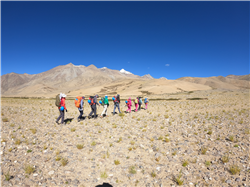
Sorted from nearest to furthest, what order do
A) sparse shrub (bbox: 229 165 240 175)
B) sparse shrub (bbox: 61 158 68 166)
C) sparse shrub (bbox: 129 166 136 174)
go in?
sparse shrub (bbox: 229 165 240 175), sparse shrub (bbox: 129 166 136 174), sparse shrub (bbox: 61 158 68 166)

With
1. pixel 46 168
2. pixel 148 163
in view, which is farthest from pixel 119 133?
pixel 46 168

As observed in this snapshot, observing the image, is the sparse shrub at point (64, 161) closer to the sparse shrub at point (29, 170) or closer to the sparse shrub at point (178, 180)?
the sparse shrub at point (29, 170)

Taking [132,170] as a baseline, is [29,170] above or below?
above

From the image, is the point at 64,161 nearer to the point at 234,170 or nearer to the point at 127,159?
the point at 127,159

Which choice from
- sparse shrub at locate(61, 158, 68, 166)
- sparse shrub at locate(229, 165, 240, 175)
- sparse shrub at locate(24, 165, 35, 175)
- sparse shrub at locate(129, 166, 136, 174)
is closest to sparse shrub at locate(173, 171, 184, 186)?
sparse shrub at locate(129, 166, 136, 174)

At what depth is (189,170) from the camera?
244 inches

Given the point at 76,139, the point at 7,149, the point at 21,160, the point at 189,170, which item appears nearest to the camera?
the point at 189,170

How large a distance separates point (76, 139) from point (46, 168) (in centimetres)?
366

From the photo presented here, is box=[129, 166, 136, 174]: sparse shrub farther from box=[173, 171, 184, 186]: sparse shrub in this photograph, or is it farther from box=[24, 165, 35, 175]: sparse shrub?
box=[24, 165, 35, 175]: sparse shrub

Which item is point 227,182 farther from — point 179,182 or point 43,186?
point 43,186

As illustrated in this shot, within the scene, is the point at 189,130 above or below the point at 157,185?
above

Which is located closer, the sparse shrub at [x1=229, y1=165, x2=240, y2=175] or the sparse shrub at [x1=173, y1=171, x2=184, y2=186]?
the sparse shrub at [x1=173, y1=171, x2=184, y2=186]

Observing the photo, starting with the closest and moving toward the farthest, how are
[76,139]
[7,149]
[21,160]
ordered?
[21,160] < [7,149] < [76,139]

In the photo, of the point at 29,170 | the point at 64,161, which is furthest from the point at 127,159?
the point at 29,170
